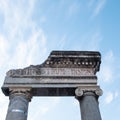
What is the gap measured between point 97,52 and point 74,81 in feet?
8.31

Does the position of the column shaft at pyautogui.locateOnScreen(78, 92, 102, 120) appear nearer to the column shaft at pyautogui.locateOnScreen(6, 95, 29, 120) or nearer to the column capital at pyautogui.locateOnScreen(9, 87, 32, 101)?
the column capital at pyautogui.locateOnScreen(9, 87, 32, 101)

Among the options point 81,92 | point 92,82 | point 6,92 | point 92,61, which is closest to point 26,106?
point 6,92

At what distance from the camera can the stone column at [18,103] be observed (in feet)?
40.1

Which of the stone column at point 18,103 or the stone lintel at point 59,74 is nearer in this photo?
the stone column at point 18,103

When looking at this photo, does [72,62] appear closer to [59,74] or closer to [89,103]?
[59,74]

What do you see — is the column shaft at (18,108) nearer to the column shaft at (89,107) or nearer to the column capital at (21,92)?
the column capital at (21,92)

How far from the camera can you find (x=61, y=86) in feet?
45.8

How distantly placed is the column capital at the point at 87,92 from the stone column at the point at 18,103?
264 cm

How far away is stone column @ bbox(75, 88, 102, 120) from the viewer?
12635 mm

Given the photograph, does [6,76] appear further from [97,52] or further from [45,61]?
[97,52]

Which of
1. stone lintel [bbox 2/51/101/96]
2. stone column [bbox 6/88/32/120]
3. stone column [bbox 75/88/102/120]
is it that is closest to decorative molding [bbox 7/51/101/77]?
stone lintel [bbox 2/51/101/96]

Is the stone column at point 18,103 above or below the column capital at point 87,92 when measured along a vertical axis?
below

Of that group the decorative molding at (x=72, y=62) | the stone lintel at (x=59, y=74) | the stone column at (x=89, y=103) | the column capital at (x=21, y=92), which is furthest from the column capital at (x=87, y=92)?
the column capital at (x=21, y=92)

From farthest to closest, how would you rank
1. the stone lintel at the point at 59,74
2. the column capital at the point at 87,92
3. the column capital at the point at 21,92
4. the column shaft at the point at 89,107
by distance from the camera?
the stone lintel at the point at 59,74
the column capital at the point at 87,92
the column capital at the point at 21,92
the column shaft at the point at 89,107
